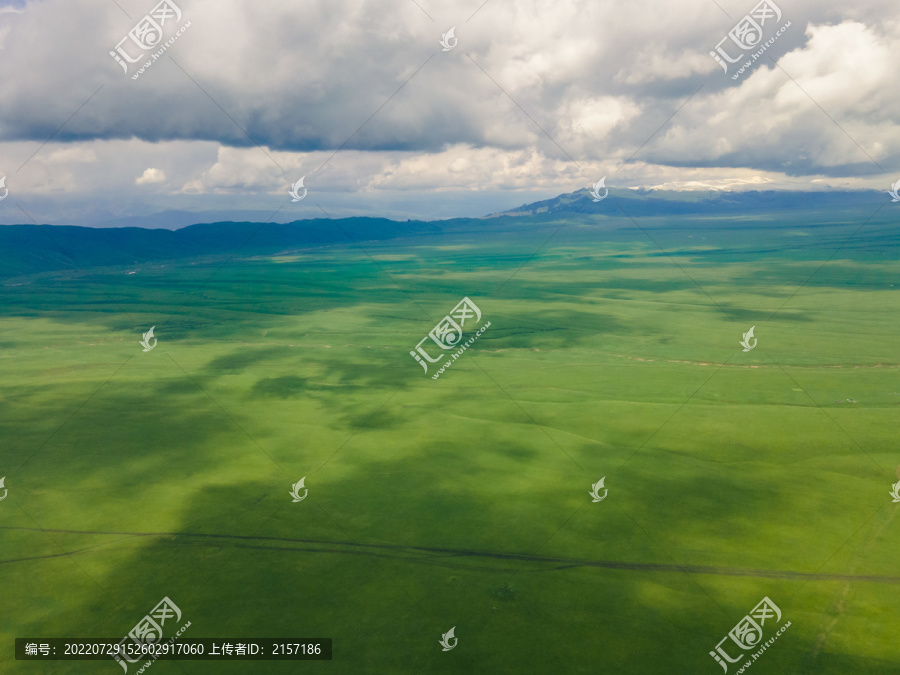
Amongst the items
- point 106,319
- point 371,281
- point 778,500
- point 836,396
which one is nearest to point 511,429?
point 778,500

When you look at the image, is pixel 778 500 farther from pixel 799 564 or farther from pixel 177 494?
pixel 177 494
